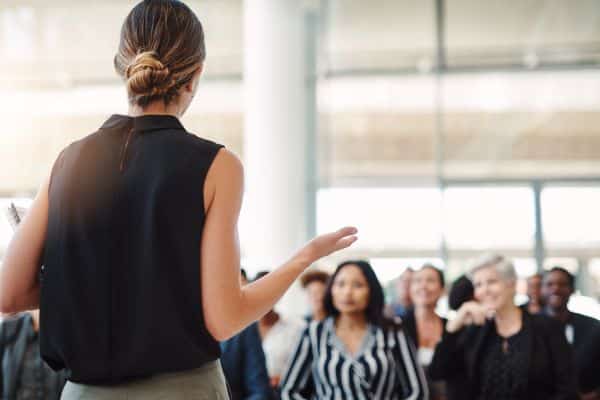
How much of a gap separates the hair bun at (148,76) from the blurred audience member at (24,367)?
288 cm

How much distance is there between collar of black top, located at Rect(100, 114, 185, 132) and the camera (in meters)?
1.38

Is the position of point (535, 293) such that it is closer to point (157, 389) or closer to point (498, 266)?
point (498, 266)

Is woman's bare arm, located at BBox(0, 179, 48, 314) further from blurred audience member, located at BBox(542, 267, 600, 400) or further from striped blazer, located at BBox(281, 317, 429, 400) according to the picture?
blurred audience member, located at BBox(542, 267, 600, 400)

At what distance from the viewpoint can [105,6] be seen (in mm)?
9852

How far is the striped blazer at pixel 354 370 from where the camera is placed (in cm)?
390

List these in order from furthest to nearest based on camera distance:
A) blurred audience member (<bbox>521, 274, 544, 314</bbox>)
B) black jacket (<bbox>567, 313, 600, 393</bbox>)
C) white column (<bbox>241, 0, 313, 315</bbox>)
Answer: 1. white column (<bbox>241, 0, 313, 315</bbox>)
2. blurred audience member (<bbox>521, 274, 544, 314</bbox>)
3. black jacket (<bbox>567, 313, 600, 393</bbox>)

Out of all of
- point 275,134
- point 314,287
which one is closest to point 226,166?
point 314,287

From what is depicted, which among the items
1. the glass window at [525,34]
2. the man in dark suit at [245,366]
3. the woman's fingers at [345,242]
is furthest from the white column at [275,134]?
the woman's fingers at [345,242]

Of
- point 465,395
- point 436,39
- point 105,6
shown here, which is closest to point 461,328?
point 465,395

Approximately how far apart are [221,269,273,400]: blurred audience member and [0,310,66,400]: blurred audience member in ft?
2.54

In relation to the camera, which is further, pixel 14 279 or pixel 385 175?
pixel 385 175

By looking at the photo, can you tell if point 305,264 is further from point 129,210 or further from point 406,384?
point 406,384

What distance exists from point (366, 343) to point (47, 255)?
9.46 feet

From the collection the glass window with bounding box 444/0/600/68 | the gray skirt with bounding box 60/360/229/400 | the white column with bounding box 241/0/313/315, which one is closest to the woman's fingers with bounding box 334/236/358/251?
the gray skirt with bounding box 60/360/229/400
